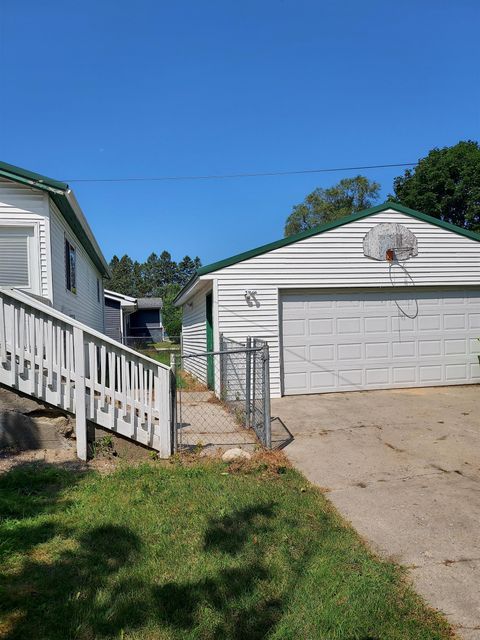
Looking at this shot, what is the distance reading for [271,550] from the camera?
3150mm

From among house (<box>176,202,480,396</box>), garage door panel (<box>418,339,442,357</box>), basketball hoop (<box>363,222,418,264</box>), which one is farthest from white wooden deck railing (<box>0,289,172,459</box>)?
garage door panel (<box>418,339,442,357</box>)

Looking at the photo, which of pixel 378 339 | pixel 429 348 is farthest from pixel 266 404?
pixel 429 348

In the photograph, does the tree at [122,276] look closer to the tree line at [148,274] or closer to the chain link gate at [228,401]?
the tree line at [148,274]

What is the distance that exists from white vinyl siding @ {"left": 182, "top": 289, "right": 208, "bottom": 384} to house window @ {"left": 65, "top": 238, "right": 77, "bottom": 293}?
310 cm

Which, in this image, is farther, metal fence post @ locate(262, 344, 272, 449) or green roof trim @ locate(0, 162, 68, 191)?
green roof trim @ locate(0, 162, 68, 191)

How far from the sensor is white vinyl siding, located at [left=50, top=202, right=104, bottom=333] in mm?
8484

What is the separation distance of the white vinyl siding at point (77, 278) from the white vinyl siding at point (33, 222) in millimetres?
252

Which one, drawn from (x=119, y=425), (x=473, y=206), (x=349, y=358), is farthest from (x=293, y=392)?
(x=473, y=206)

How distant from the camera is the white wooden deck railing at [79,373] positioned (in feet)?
16.6

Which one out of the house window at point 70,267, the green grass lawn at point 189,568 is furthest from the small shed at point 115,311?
the green grass lawn at point 189,568

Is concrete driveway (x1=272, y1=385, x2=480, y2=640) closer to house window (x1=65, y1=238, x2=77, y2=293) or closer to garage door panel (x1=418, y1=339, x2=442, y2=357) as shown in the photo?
garage door panel (x1=418, y1=339, x2=442, y2=357)

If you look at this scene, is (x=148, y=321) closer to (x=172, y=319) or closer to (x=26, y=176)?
(x=172, y=319)

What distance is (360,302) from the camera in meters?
10.2

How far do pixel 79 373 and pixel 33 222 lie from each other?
13.4ft
